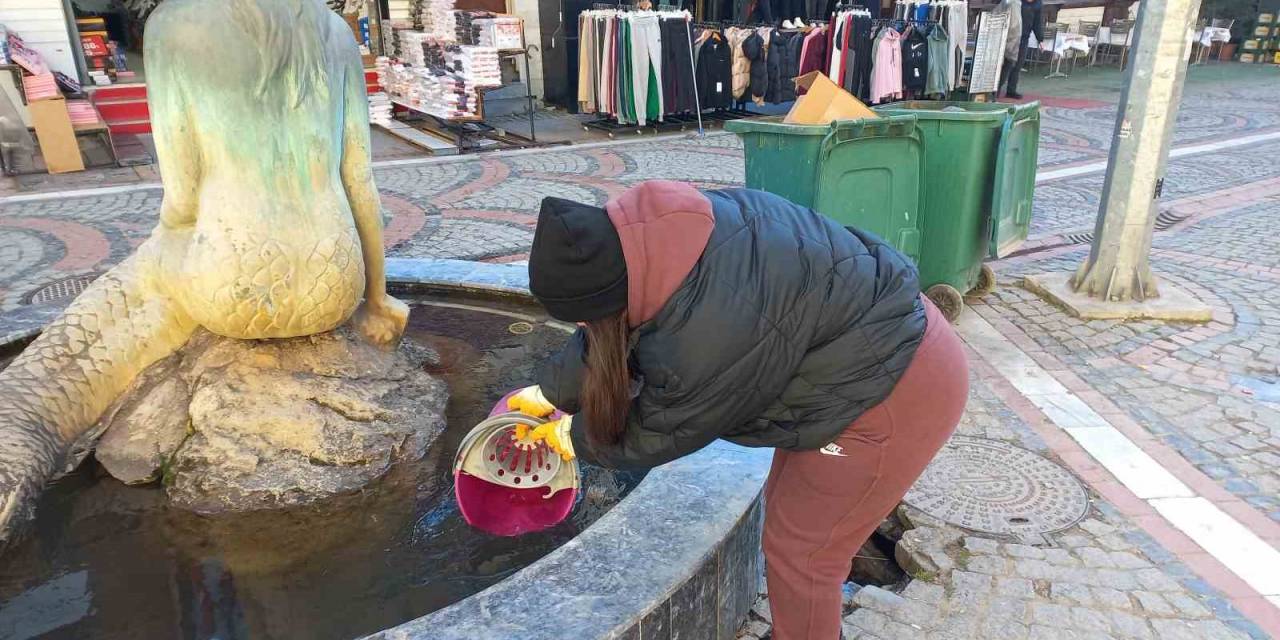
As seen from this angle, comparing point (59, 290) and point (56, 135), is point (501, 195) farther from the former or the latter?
point (56, 135)

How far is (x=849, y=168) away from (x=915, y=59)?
344 inches

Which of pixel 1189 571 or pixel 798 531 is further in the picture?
pixel 1189 571

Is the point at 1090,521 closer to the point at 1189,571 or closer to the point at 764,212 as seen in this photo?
the point at 1189,571

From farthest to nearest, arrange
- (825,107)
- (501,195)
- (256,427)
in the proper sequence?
(501,195), (825,107), (256,427)

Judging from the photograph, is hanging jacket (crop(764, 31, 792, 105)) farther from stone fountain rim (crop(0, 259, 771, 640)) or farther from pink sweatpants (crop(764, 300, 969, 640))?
pink sweatpants (crop(764, 300, 969, 640))

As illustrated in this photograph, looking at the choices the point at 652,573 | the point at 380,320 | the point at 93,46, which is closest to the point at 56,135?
the point at 93,46

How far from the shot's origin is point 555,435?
220 cm

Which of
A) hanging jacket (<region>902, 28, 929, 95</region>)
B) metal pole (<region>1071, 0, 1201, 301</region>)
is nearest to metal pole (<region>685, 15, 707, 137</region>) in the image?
hanging jacket (<region>902, 28, 929, 95</region>)

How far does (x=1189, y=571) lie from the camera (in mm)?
2854

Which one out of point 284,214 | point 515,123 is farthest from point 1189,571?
point 515,123

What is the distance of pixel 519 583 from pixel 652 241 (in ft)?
2.93

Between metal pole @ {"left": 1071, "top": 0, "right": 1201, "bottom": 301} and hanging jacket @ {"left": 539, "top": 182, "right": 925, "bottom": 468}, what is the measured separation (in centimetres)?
371

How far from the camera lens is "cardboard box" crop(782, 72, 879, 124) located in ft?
15.6

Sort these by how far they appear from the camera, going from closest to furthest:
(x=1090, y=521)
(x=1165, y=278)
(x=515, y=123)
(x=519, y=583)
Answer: (x=519, y=583) < (x=1090, y=521) < (x=1165, y=278) < (x=515, y=123)
